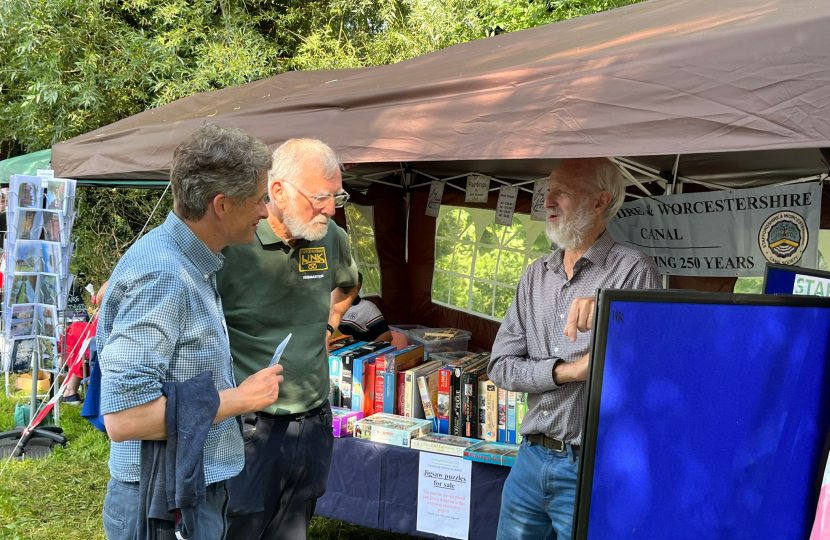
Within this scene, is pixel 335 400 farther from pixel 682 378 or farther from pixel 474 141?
pixel 682 378

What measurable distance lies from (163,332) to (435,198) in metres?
3.96

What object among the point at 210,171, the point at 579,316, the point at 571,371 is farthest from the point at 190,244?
the point at 571,371

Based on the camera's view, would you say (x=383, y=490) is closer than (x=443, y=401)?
Yes

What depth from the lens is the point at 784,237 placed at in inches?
118

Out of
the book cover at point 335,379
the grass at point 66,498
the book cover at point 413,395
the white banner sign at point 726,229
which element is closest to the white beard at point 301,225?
the book cover at point 413,395

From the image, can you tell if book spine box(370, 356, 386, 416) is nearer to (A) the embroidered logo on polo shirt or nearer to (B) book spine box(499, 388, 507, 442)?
(B) book spine box(499, 388, 507, 442)

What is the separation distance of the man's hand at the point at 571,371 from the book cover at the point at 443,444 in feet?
4.13

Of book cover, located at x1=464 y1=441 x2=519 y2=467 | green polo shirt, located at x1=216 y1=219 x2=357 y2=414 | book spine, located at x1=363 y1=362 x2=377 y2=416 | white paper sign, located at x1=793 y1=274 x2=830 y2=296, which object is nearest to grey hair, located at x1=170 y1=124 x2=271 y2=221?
green polo shirt, located at x1=216 y1=219 x2=357 y2=414

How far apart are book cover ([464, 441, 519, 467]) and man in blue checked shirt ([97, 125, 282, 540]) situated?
5.34 feet

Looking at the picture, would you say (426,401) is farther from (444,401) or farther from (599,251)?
(599,251)

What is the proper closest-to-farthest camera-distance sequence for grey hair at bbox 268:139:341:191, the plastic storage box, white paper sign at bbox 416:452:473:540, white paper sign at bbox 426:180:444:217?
grey hair at bbox 268:139:341:191 → white paper sign at bbox 416:452:473:540 → the plastic storage box → white paper sign at bbox 426:180:444:217

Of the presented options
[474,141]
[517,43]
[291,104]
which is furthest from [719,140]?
[517,43]

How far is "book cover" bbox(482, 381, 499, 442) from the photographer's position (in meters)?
3.45

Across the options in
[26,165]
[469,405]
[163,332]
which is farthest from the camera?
[26,165]
